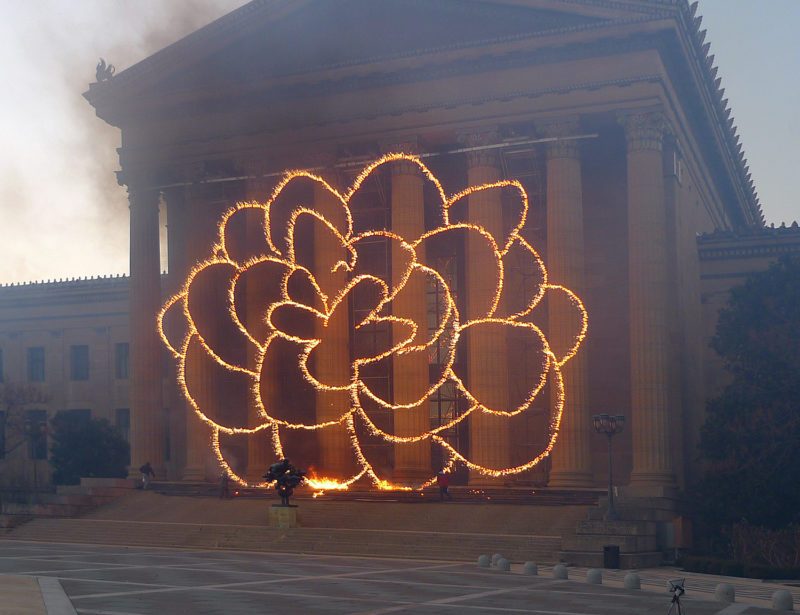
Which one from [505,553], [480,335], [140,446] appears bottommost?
[505,553]

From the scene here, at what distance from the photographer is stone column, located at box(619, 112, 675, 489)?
167 ft

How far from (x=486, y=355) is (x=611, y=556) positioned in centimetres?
1613

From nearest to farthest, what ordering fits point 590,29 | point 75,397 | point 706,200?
point 590,29, point 706,200, point 75,397

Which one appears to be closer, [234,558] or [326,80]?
[234,558]

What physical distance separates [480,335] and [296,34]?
17.3m

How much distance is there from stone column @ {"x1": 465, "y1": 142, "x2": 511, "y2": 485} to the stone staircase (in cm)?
464

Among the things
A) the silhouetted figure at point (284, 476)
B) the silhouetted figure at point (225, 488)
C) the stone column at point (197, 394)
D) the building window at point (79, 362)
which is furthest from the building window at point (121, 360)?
the silhouetted figure at point (284, 476)

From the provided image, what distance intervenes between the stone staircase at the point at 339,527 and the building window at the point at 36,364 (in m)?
27.2

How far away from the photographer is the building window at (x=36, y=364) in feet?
262

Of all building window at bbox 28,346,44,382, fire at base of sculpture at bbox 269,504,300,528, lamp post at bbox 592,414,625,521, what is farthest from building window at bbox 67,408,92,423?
lamp post at bbox 592,414,625,521

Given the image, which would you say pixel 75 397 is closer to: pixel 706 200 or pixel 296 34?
pixel 296 34

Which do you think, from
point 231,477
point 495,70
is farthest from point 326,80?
point 231,477

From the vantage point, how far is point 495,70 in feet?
177

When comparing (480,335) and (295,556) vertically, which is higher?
(480,335)
